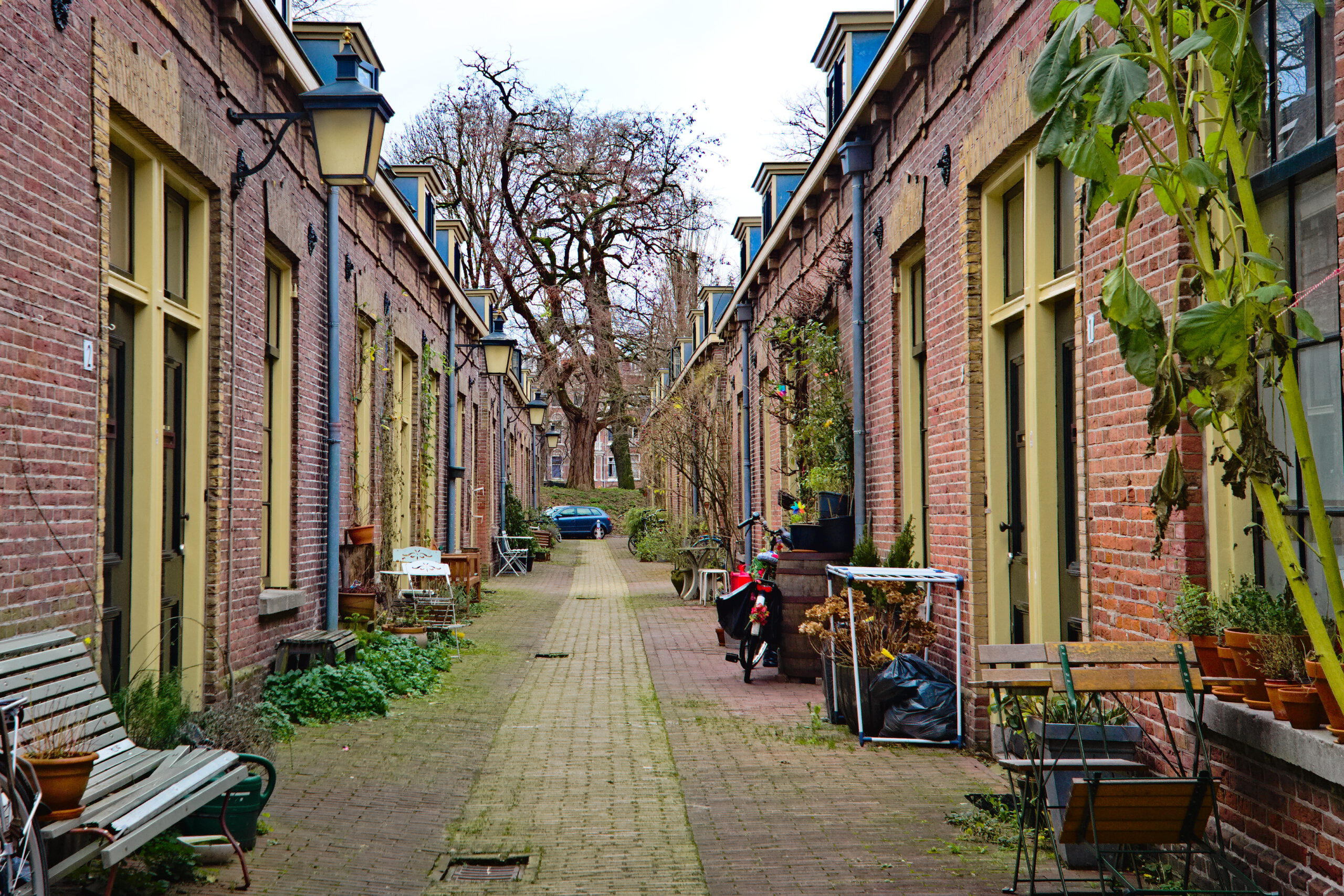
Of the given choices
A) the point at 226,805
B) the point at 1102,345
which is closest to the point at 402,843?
the point at 226,805

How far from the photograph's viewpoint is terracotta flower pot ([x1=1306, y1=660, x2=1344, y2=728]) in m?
3.11

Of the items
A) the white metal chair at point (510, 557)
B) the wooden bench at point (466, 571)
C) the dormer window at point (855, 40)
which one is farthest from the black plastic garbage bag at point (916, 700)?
the white metal chair at point (510, 557)

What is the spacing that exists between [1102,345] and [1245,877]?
2221 mm

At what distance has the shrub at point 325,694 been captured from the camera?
7.53 m

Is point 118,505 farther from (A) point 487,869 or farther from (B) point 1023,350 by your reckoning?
(B) point 1023,350

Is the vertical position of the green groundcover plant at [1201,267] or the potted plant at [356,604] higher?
the green groundcover plant at [1201,267]

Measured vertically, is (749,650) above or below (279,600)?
below

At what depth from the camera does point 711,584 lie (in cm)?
1748

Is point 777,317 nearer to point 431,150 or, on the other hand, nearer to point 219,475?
point 219,475

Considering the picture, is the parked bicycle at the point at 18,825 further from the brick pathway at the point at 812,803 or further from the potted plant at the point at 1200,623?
the potted plant at the point at 1200,623

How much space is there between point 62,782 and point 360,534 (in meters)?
7.38

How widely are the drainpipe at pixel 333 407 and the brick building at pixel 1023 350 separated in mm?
4320

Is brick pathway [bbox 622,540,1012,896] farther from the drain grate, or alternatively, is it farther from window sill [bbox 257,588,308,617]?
window sill [bbox 257,588,308,617]

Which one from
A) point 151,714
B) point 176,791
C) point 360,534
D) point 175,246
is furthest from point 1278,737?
point 360,534
